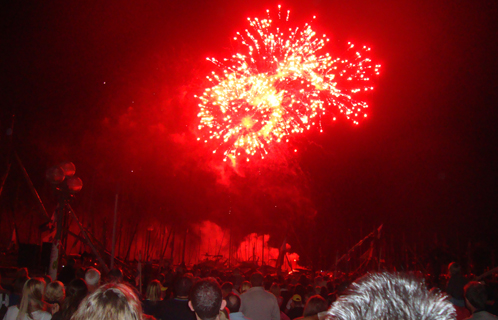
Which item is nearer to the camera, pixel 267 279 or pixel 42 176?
pixel 267 279

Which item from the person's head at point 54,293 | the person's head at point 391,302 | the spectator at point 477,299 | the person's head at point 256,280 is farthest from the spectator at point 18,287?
the spectator at point 477,299

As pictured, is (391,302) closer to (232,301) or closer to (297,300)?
(232,301)

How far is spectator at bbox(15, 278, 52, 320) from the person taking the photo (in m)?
3.95

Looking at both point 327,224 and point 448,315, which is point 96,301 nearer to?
point 448,315

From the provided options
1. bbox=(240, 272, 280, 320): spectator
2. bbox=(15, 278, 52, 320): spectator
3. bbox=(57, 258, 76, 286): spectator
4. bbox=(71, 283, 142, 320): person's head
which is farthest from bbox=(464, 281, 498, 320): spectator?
bbox=(57, 258, 76, 286): spectator

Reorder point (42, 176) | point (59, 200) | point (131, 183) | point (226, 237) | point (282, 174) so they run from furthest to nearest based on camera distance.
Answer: point (226, 237)
point (282, 174)
point (131, 183)
point (42, 176)
point (59, 200)

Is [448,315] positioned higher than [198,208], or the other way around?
[198,208]

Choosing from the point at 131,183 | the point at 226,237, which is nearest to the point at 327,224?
the point at 226,237

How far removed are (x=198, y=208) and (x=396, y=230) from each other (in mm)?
18666

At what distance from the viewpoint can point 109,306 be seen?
219 cm

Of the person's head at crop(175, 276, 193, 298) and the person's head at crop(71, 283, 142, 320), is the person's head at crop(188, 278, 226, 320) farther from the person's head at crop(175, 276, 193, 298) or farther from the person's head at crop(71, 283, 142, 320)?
the person's head at crop(175, 276, 193, 298)

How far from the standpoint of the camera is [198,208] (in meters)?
38.5

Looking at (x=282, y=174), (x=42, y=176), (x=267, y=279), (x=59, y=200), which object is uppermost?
(x=282, y=174)

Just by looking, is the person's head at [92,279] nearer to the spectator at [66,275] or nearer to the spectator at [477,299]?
the spectator at [477,299]
